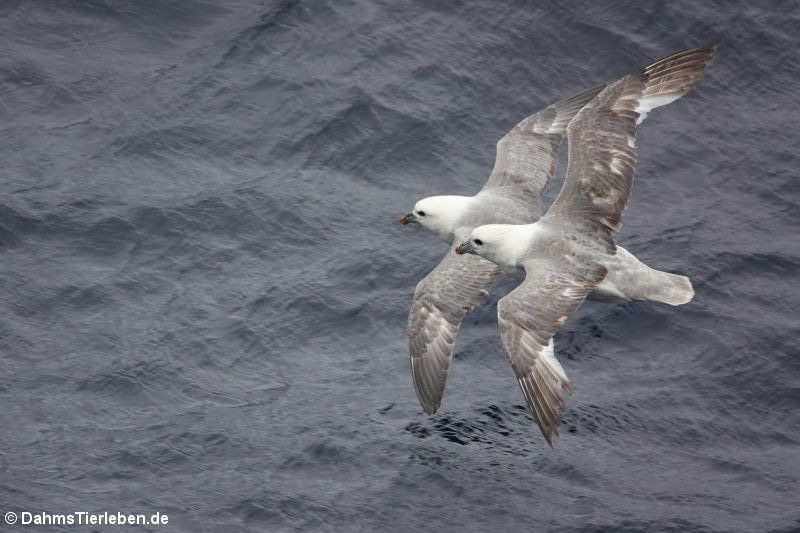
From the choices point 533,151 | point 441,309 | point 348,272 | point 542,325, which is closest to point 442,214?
point 441,309

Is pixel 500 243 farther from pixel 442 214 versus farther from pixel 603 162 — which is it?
pixel 442 214

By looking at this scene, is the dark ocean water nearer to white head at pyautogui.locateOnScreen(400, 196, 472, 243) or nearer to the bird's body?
white head at pyautogui.locateOnScreen(400, 196, 472, 243)

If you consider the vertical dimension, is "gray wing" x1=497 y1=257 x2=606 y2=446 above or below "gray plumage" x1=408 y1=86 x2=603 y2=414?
below

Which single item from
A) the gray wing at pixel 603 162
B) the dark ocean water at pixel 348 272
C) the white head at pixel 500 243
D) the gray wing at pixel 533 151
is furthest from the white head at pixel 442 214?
the gray wing at pixel 603 162

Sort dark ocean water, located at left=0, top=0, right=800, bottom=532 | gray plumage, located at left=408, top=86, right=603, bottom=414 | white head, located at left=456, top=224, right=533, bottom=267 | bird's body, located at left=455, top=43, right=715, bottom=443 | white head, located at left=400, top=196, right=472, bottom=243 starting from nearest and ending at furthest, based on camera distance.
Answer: bird's body, located at left=455, top=43, right=715, bottom=443 → dark ocean water, located at left=0, top=0, right=800, bottom=532 → white head, located at left=456, top=224, right=533, bottom=267 → gray plumage, located at left=408, top=86, right=603, bottom=414 → white head, located at left=400, top=196, right=472, bottom=243

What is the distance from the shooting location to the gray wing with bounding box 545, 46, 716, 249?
1438 centimetres

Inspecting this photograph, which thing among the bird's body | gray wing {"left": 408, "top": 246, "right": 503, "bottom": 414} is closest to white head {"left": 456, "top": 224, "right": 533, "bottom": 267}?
the bird's body

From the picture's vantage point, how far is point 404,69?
2012 cm

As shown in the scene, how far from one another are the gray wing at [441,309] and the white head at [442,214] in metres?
0.56

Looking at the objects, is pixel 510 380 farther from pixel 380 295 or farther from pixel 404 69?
pixel 404 69

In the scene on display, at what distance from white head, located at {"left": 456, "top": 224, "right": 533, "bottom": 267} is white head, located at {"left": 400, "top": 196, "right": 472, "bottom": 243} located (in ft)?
4.58

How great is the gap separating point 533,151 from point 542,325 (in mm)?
4212

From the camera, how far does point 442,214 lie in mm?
15977

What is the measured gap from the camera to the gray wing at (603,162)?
14.4 metres
